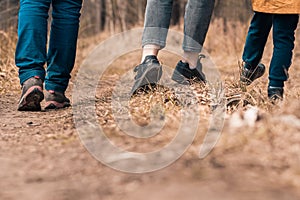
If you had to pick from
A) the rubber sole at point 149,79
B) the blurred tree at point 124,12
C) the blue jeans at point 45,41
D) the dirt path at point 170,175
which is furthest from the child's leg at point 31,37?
the blurred tree at point 124,12

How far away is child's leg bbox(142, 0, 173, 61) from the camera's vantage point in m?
2.73

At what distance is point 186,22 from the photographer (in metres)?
2.77

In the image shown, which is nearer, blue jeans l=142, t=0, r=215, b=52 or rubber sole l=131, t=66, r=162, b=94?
rubber sole l=131, t=66, r=162, b=94

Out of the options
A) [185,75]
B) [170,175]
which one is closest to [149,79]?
[185,75]

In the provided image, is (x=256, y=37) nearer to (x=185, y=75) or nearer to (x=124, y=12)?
(x=185, y=75)

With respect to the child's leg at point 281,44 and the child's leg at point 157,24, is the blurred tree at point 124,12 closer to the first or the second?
the child's leg at point 157,24

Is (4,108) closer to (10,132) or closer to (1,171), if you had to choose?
(10,132)

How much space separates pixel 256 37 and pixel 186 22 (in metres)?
0.41

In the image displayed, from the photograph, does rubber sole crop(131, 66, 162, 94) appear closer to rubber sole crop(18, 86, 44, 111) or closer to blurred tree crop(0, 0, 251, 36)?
rubber sole crop(18, 86, 44, 111)

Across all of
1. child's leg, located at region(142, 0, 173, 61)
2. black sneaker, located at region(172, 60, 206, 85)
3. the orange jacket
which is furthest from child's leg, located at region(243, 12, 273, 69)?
child's leg, located at region(142, 0, 173, 61)

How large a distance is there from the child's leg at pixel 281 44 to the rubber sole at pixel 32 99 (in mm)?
1075

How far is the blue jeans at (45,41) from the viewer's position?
2.59m

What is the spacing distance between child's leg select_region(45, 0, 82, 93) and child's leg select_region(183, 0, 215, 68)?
549mm

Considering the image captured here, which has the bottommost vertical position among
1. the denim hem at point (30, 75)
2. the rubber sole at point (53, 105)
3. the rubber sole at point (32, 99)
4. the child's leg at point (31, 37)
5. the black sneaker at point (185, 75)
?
the rubber sole at point (53, 105)
